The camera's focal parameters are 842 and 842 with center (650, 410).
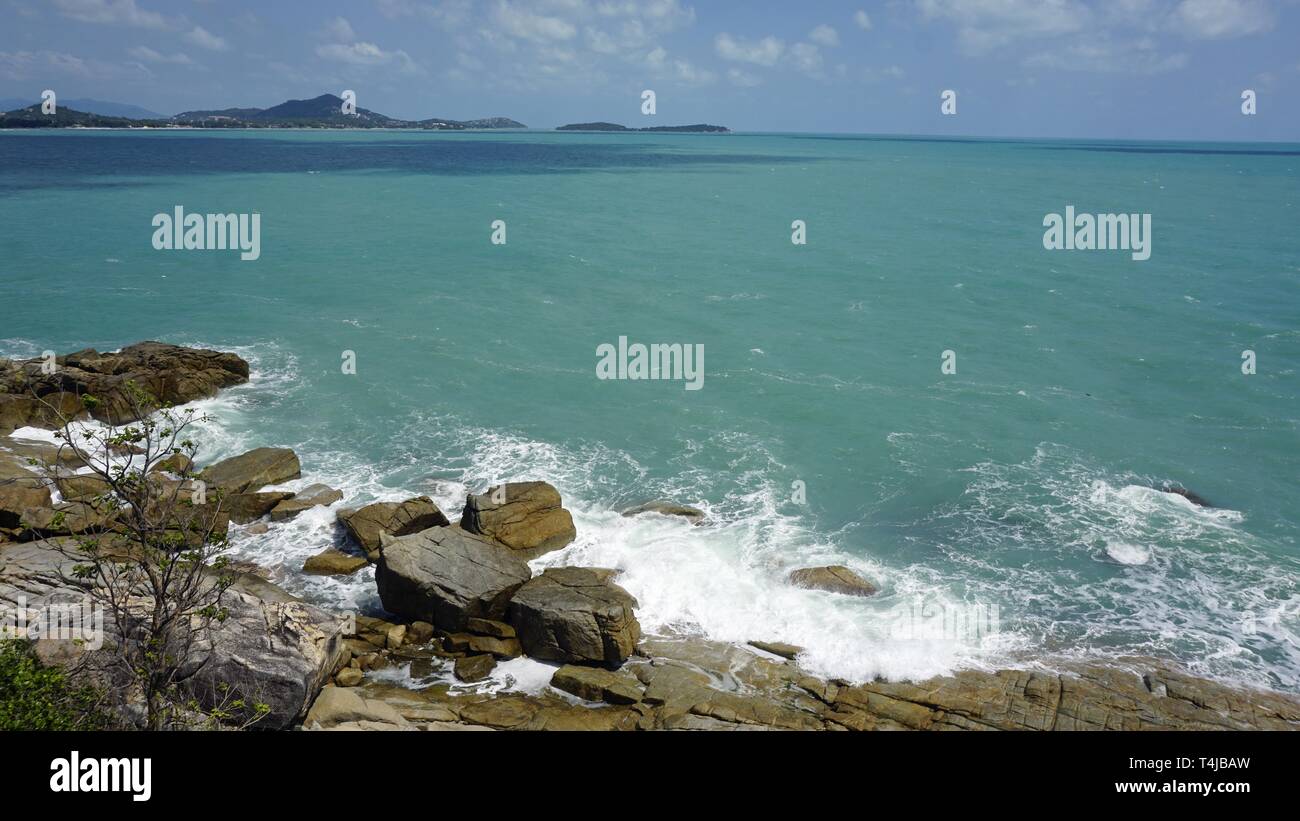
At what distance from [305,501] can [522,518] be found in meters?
7.20

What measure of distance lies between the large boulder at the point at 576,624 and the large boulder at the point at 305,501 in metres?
9.12

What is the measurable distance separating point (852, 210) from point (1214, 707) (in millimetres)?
81189

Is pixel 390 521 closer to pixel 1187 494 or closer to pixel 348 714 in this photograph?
pixel 348 714

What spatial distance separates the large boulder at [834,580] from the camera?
876 inches

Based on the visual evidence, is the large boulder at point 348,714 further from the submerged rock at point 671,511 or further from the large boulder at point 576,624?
the submerged rock at point 671,511

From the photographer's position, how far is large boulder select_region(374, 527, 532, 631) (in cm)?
1969

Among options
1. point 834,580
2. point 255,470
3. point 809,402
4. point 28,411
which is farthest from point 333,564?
point 809,402

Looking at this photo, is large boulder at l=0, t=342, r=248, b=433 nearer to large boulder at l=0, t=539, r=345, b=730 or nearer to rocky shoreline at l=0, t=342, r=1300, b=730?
rocky shoreline at l=0, t=342, r=1300, b=730

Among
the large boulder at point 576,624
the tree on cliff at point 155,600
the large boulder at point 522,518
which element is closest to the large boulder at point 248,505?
the tree on cliff at point 155,600

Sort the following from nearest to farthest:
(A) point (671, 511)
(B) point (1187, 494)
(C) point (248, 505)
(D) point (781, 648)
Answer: (D) point (781, 648)
(C) point (248, 505)
(A) point (671, 511)
(B) point (1187, 494)

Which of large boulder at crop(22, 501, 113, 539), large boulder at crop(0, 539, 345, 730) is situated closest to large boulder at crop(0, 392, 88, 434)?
large boulder at crop(22, 501, 113, 539)

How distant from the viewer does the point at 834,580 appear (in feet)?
74.0

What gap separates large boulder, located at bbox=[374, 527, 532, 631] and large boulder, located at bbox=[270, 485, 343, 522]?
5.83 meters
